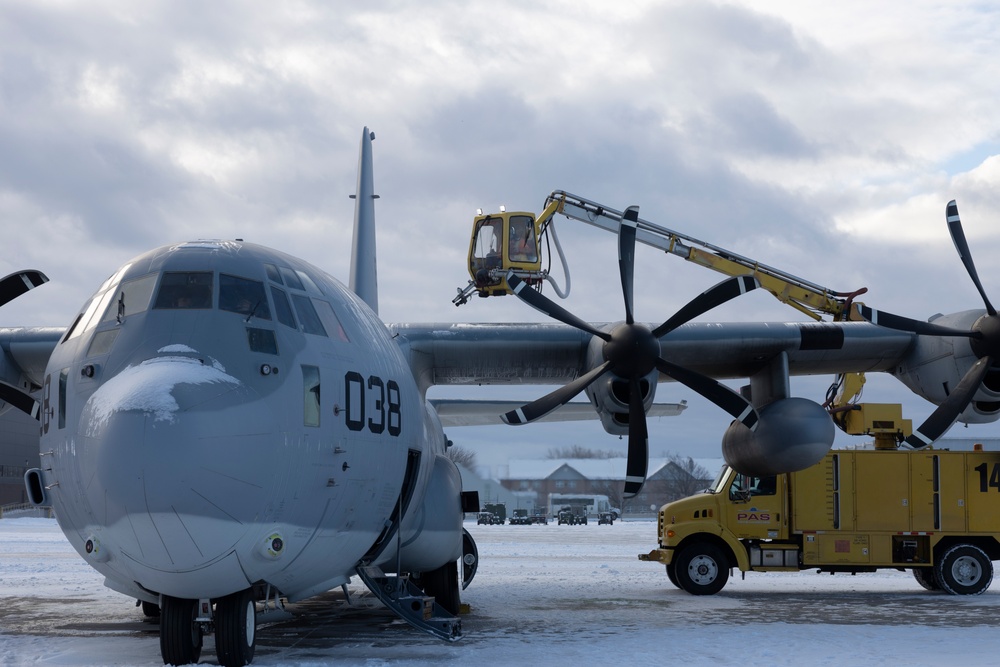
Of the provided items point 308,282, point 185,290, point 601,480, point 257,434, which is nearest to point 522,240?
point 308,282

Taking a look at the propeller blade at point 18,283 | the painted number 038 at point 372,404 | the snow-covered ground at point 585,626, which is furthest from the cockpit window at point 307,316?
the propeller blade at point 18,283

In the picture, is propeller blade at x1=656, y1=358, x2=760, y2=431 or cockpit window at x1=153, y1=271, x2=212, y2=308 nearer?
cockpit window at x1=153, y1=271, x2=212, y2=308

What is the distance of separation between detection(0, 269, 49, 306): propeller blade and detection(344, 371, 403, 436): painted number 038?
644cm

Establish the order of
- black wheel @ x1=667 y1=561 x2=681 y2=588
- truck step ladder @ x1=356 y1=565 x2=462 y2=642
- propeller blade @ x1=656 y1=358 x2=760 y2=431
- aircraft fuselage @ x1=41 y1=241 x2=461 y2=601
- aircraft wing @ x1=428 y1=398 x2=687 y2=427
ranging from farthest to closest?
black wheel @ x1=667 y1=561 x2=681 y2=588, aircraft wing @ x1=428 y1=398 x2=687 y2=427, propeller blade @ x1=656 y1=358 x2=760 y2=431, truck step ladder @ x1=356 y1=565 x2=462 y2=642, aircraft fuselage @ x1=41 y1=241 x2=461 y2=601

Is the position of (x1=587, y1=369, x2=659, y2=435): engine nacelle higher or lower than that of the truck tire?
higher

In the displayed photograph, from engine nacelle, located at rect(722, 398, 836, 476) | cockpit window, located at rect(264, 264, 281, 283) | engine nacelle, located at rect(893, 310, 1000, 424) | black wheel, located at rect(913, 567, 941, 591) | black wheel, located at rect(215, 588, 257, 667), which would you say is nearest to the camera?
black wheel, located at rect(215, 588, 257, 667)

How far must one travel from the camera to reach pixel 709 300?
14.0m

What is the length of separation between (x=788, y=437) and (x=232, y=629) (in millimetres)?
8215

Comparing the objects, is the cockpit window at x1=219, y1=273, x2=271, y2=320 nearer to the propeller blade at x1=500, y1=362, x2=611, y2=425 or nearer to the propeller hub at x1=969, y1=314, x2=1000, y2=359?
the propeller blade at x1=500, y1=362, x2=611, y2=425

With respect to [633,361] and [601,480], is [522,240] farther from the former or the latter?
[601,480]

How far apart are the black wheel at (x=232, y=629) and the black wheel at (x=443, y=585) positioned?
4591 millimetres

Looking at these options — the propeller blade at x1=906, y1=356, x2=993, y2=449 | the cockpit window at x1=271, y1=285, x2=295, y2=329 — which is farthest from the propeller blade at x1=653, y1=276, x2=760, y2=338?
the cockpit window at x1=271, y1=285, x2=295, y2=329

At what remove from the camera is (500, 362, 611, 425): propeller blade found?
1362cm

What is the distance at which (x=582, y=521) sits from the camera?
66.9 m
